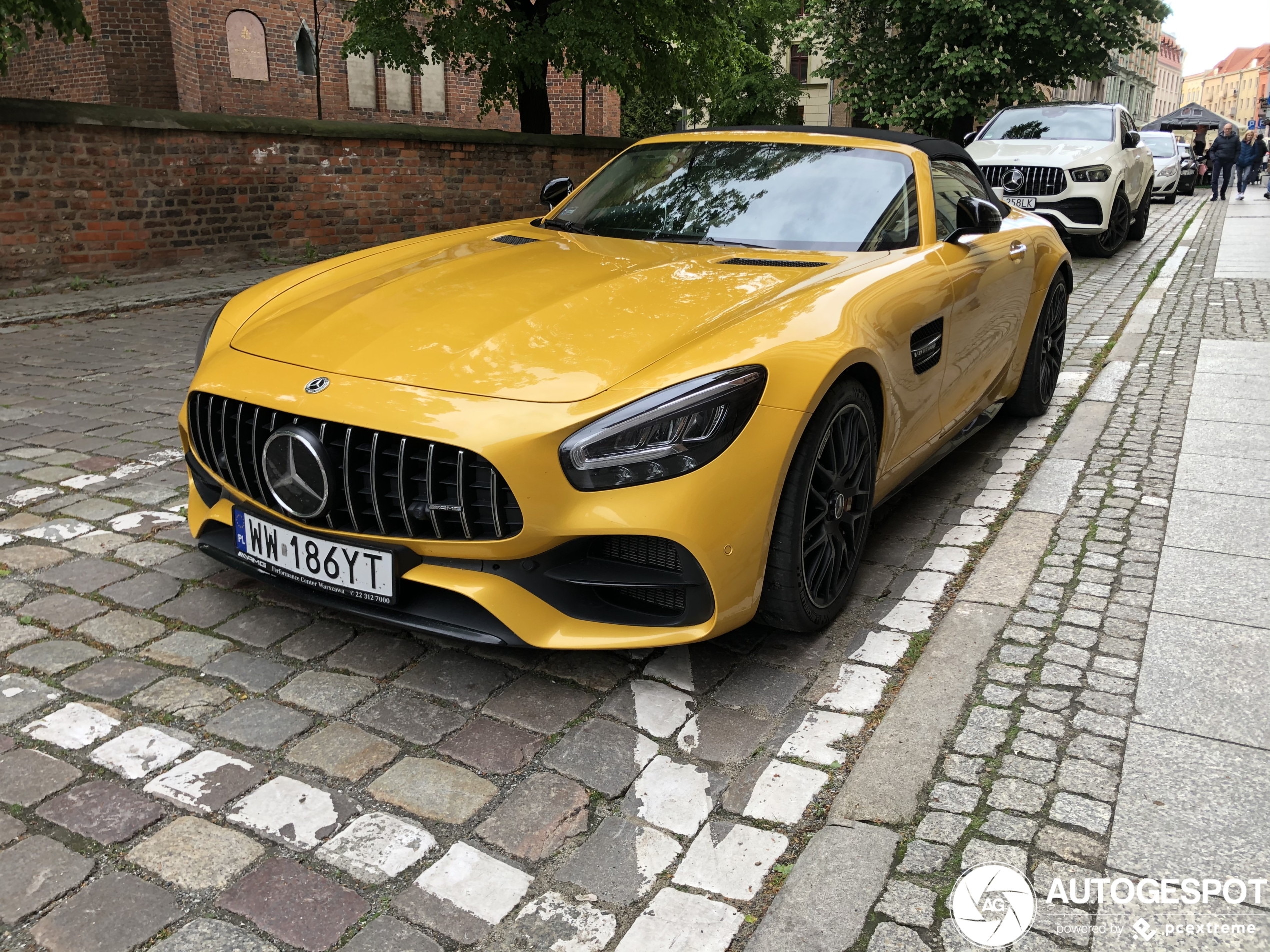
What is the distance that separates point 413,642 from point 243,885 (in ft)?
3.50

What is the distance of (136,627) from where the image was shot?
3.08 meters

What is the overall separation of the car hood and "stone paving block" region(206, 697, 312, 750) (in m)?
11.1

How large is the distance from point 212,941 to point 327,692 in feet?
2.99

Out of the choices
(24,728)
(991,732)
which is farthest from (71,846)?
(991,732)

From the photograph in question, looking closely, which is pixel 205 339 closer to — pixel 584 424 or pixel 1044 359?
pixel 584 424

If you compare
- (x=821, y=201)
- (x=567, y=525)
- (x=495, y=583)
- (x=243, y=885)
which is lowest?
(x=243, y=885)

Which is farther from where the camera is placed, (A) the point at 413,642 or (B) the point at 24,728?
(A) the point at 413,642

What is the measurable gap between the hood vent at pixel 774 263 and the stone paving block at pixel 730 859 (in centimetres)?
188

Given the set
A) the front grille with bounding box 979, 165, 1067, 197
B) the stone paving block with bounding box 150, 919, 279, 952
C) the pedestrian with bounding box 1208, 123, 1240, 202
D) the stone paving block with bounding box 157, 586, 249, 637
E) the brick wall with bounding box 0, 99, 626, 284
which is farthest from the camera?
the pedestrian with bounding box 1208, 123, 1240, 202

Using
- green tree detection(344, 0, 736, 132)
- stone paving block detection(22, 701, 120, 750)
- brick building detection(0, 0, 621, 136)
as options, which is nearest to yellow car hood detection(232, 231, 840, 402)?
stone paving block detection(22, 701, 120, 750)

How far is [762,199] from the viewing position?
3889 mm

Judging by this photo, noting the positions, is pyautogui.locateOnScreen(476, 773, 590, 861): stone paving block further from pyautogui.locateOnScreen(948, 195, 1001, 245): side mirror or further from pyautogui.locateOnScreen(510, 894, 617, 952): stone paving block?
pyautogui.locateOnScreen(948, 195, 1001, 245): side mirror

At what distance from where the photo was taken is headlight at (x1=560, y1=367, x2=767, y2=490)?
8.11 feet

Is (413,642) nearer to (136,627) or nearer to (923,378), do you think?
(136,627)
